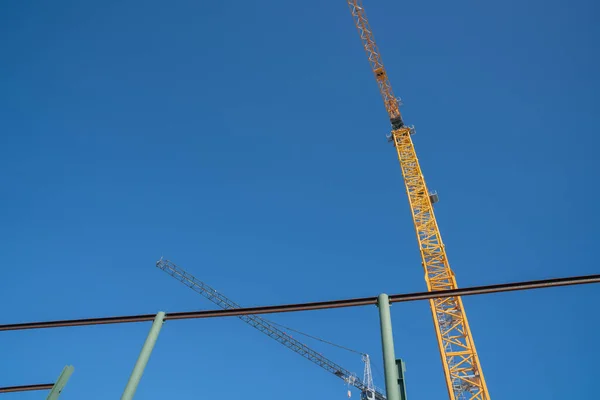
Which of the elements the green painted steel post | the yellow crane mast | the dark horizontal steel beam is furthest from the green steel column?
the yellow crane mast

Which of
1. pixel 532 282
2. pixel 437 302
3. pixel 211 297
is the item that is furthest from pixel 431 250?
pixel 211 297

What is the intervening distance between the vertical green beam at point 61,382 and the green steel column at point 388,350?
10.8ft

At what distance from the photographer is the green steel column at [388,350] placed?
3080mm

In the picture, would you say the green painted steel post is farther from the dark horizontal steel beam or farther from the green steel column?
the green steel column

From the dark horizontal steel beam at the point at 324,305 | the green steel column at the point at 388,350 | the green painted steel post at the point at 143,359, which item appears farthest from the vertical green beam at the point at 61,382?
the green steel column at the point at 388,350

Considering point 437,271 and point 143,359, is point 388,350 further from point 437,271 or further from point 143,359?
point 437,271

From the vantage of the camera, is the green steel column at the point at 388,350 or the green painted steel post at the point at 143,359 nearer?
the green steel column at the point at 388,350

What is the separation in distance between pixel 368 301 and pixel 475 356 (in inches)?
657

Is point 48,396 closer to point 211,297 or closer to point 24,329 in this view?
point 24,329

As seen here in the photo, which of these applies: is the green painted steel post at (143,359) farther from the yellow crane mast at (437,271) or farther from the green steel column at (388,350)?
the yellow crane mast at (437,271)

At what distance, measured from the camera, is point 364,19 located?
126 feet

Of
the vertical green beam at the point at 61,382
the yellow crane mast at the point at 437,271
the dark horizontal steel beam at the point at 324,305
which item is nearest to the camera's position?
the dark horizontal steel beam at the point at 324,305

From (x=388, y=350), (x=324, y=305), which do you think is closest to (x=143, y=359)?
(x=324, y=305)

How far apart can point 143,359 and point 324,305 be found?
1.90 m
